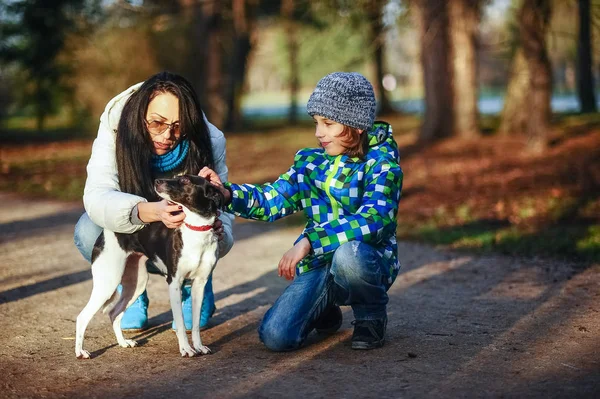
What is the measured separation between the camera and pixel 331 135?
4.65 meters

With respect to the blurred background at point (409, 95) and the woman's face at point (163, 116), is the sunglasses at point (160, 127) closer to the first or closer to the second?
the woman's face at point (163, 116)

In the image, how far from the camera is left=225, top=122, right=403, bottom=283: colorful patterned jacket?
4.50 m

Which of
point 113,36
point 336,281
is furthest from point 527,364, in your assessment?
point 113,36

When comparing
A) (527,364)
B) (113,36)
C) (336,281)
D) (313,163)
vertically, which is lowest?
(527,364)

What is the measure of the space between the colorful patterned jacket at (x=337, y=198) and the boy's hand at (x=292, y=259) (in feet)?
0.24

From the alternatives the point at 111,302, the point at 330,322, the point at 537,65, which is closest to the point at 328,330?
the point at 330,322

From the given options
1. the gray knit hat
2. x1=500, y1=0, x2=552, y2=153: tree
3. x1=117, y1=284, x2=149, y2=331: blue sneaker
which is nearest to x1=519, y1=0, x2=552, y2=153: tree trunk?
x1=500, y1=0, x2=552, y2=153: tree

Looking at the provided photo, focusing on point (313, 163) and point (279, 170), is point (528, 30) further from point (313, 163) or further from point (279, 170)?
point (313, 163)

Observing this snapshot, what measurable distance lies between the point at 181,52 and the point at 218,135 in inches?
857

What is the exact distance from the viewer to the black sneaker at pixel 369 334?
4.61 metres

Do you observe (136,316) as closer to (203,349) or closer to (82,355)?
(82,355)

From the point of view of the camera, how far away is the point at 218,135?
17.0 feet

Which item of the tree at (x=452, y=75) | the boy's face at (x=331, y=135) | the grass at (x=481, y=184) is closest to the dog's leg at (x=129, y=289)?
the boy's face at (x=331, y=135)

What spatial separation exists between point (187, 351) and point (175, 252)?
61 centimetres
